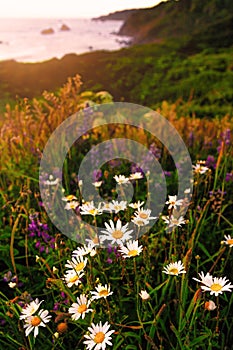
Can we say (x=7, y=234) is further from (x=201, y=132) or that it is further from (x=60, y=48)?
(x=60, y=48)

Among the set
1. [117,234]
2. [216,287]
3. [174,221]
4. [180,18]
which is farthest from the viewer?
[180,18]

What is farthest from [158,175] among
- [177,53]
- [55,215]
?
[177,53]

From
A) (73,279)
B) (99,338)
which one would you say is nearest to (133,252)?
(73,279)

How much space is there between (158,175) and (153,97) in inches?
274

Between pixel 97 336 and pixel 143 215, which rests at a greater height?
pixel 143 215

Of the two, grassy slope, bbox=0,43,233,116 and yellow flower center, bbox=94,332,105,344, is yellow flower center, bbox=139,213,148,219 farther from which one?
grassy slope, bbox=0,43,233,116

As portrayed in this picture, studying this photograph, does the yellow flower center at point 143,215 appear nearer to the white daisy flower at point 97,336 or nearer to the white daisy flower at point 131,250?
the white daisy flower at point 131,250

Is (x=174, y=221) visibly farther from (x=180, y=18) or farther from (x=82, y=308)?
(x=180, y=18)

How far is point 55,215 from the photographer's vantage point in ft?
8.59

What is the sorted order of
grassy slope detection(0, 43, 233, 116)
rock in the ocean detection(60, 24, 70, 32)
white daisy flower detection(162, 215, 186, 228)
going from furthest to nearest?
rock in the ocean detection(60, 24, 70, 32) → grassy slope detection(0, 43, 233, 116) → white daisy flower detection(162, 215, 186, 228)

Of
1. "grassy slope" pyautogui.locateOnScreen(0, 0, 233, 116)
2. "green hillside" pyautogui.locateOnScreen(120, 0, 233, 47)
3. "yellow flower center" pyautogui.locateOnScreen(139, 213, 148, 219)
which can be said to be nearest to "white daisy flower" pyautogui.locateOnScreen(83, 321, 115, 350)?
"yellow flower center" pyautogui.locateOnScreen(139, 213, 148, 219)

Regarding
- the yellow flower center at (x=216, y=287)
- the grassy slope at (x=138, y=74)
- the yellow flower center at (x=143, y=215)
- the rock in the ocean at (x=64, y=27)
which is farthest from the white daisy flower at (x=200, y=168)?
the rock in the ocean at (x=64, y=27)

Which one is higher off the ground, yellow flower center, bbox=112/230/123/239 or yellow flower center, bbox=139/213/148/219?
yellow flower center, bbox=139/213/148/219

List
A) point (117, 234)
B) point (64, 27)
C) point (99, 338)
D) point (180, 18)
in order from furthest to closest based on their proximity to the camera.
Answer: point (64, 27) < point (180, 18) < point (117, 234) < point (99, 338)
